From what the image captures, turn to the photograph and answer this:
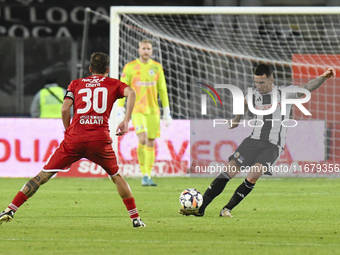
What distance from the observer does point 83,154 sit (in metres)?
5.99

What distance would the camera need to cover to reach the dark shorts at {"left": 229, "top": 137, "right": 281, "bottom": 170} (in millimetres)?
6781

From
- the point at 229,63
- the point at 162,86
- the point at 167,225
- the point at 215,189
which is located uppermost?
the point at 229,63

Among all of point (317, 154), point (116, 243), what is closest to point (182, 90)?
point (317, 154)

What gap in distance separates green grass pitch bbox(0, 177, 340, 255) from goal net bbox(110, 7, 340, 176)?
7.44ft

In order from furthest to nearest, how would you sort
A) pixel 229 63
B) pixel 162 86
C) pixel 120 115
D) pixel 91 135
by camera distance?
pixel 229 63 → pixel 162 86 → pixel 120 115 → pixel 91 135

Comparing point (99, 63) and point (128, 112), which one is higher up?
point (99, 63)

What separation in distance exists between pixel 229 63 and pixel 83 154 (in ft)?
27.5

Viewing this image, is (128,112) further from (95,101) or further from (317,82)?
(317,82)

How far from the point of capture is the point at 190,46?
44.0 ft

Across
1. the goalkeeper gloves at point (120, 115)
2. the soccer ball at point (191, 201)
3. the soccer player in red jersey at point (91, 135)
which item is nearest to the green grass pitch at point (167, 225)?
the soccer ball at point (191, 201)

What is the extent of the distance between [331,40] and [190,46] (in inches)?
133

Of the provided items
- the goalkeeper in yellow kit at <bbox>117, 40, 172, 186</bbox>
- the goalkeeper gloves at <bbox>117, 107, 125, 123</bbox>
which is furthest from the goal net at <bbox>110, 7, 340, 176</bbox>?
the goalkeeper gloves at <bbox>117, 107, 125, 123</bbox>

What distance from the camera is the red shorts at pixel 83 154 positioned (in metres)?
5.91

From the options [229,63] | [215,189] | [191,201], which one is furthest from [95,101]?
[229,63]
